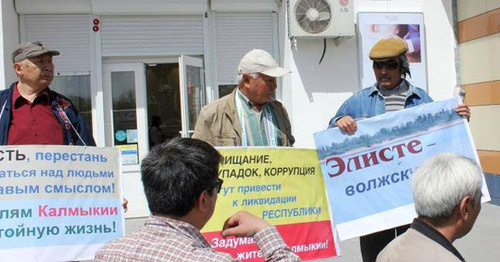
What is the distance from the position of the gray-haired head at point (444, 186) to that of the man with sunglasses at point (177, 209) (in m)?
0.53

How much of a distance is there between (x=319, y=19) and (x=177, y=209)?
676 cm

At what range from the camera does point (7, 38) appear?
7.45 metres

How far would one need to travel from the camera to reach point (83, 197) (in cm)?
305

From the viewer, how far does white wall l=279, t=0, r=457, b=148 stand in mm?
8242

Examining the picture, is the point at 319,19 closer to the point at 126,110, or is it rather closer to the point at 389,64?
the point at 126,110

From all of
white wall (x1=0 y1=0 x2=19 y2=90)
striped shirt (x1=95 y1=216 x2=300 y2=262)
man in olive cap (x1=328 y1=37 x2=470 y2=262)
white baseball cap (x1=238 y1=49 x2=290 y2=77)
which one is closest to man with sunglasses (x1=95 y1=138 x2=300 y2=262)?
striped shirt (x1=95 y1=216 x2=300 y2=262)

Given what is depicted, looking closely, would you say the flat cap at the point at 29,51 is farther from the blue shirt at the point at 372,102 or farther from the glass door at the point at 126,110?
the glass door at the point at 126,110

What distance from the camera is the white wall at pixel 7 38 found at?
7273mm

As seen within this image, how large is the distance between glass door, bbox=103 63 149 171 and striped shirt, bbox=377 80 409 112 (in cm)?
540

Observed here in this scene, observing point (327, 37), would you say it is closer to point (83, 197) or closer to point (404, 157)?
point (404, 157)

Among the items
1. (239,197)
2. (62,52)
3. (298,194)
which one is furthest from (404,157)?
(62,52)

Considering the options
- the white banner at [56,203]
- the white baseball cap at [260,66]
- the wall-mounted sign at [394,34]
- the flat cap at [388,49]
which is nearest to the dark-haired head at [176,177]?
the white banner at [56,203]

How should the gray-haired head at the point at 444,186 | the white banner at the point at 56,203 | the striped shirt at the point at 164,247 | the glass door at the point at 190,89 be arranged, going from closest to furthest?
the striped shirt at the point at 164,247
the gray-haired head at the point at 444,186
the white banner at the point at 56,203
the glass door at the point at 190,89

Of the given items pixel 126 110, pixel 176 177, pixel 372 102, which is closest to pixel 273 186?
pixel 372 102
